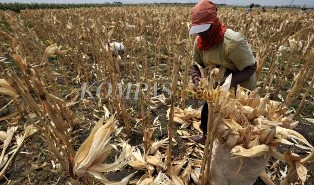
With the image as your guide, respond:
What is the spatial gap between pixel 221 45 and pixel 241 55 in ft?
0.68

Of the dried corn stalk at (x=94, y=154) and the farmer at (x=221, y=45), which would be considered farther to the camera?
the farmer at (x=221, y=45)

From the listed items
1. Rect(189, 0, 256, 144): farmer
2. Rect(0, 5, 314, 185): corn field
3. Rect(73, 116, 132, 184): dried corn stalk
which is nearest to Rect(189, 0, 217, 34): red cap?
Rect(189, 0, 256, 144): farmer

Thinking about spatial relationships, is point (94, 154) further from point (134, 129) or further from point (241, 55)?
point (134, 129)

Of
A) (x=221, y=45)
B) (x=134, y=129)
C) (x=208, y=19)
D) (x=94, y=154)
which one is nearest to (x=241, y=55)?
(x=221, y=45)

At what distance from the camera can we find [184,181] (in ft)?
8.11

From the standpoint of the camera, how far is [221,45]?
242 centimetres

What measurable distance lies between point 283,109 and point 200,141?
1383 millimetres

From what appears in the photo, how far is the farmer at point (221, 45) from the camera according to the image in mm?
2186

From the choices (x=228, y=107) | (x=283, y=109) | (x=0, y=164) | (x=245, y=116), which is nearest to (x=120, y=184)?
(x=228, y=107)

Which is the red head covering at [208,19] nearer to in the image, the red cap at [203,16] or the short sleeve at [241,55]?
the red cap at [203,16]

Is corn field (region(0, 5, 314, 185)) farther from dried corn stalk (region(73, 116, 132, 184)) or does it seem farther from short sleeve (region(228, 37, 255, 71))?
short sleeve (region(228, 37, 255, 71))

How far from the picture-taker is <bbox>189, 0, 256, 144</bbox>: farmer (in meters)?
2.19

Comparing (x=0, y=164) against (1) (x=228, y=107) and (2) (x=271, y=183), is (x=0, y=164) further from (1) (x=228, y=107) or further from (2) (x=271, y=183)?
(2) (x=271, y=183)

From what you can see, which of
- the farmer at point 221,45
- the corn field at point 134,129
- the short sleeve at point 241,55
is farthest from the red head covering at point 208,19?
the corn field at point 134,129
